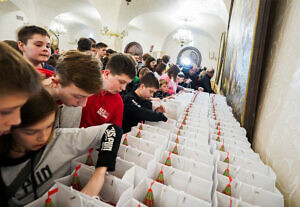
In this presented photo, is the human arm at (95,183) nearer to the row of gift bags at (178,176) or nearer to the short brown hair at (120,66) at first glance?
the row of gift bags at (178,176)

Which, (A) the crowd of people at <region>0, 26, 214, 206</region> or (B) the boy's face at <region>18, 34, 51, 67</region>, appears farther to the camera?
(B) the boy's face at <region>18, 34, 51, 67</region>

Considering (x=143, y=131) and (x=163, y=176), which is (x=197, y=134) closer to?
(x=143, y=131)

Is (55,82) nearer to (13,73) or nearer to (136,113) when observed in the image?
(13,73)

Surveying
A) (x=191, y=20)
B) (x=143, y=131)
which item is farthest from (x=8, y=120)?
(x=191, y=20)

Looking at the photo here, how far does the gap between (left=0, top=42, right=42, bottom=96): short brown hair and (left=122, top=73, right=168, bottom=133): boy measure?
1.22 metres

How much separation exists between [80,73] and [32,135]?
464mm

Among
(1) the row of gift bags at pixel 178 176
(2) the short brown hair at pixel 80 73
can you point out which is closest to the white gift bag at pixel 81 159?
(1) the row of gift bags at pixel 178 176

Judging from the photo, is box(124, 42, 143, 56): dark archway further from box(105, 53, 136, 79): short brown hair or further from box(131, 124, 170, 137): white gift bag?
box(131, 124, 170, 137): white gift bag

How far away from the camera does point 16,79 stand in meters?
0.53

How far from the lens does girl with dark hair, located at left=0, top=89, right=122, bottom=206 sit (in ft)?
2.24

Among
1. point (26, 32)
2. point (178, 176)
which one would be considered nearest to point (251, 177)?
point (178, 176)

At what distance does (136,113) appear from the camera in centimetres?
180

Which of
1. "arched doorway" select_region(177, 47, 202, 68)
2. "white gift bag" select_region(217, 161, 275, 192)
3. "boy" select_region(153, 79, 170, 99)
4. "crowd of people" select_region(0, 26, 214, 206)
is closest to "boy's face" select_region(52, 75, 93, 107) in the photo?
"crowd of people" select_region(0, 26, 214, 206)

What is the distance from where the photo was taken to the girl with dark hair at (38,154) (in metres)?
0.68
